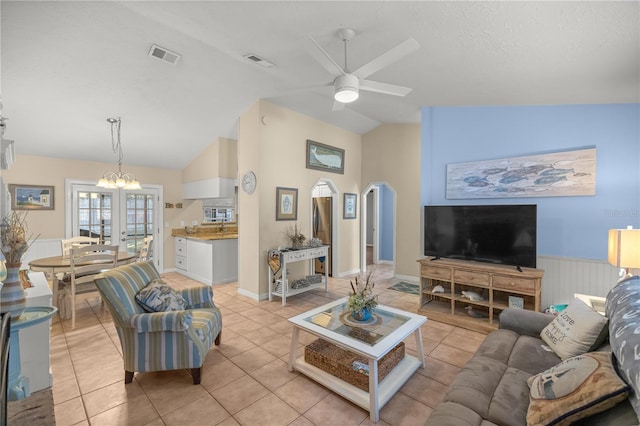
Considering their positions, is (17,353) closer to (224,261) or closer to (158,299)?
(158,299)

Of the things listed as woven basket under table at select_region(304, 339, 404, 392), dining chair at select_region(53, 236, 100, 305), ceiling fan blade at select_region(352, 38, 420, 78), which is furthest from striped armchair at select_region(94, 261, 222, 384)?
ceiling fan blade at select_region(352, 38, 420, 78)

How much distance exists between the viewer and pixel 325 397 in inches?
84.4

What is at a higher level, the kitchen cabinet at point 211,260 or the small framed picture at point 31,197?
the small framed picture at point 31,197

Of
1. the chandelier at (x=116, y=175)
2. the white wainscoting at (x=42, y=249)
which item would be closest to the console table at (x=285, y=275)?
the chandelier at (x=116, y=175)

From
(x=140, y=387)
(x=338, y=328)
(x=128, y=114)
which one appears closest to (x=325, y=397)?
(x=338, y=328)

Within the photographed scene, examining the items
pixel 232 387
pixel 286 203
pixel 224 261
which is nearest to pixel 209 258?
pixel 224 261

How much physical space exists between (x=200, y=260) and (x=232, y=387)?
143 inches

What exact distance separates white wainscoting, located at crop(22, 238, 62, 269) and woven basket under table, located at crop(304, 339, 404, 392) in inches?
206

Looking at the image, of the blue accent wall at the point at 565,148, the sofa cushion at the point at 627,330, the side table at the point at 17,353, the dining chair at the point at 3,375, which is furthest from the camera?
the blue accent wall at the point at 565,148

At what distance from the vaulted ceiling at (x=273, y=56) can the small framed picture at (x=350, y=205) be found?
2065 mm

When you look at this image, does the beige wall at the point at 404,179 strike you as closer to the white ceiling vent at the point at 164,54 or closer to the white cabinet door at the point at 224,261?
the white cabinet door at the point at 224,261

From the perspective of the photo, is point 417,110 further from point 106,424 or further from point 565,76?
point 106,424

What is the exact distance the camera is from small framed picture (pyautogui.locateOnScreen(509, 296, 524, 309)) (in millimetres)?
3145

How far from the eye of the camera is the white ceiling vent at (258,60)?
3.10 meters
